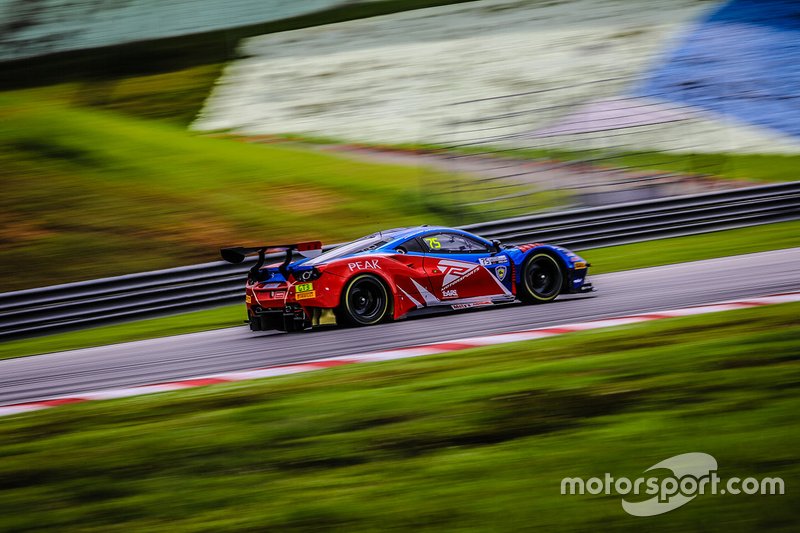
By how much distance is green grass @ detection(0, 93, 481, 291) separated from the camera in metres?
16.2

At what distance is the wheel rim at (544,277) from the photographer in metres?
10.5

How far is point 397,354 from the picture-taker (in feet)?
25.0

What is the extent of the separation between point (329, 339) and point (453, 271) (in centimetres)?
171

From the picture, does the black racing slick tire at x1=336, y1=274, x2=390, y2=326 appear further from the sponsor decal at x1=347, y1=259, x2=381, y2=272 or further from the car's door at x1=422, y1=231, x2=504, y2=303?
the car's door at x1=422, y1=231, x2=504, y2=303

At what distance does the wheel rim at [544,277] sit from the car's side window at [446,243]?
32.5 inches

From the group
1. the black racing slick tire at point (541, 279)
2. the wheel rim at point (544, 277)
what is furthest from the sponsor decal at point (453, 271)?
the wheel rim at point (544, 277)

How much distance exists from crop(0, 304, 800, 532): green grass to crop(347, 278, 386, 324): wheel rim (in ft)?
8.71

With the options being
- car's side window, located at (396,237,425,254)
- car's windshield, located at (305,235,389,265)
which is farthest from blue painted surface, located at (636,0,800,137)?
car's windshield, located at (305,235,389,265)

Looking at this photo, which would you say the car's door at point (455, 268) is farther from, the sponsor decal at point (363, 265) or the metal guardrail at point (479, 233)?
the metal guardrail at point (479, 233)

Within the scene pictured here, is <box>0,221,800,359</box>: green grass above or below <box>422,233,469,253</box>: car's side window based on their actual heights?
below

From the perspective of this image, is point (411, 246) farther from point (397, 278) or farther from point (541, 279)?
point (541, 279)

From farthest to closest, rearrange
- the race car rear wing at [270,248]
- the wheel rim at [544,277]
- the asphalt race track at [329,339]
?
1. the wheel rim at [544,277]
2. the race car rear wing at [270,248]
3. the asphalt race track at [329,339]

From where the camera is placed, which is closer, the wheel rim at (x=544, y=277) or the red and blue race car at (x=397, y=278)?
the red and blue race car at (x=397, y=278)

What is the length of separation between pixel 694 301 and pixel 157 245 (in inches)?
402
